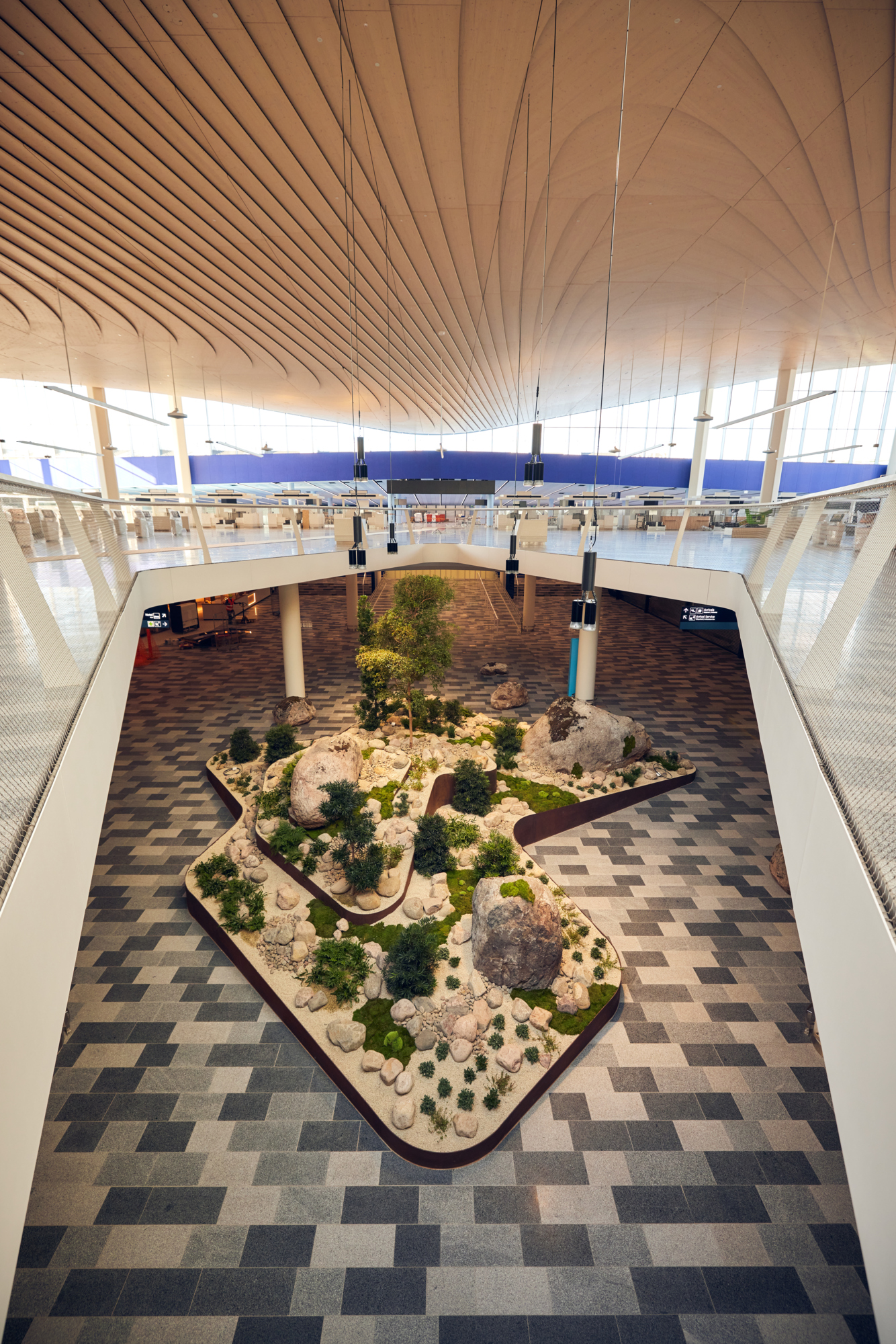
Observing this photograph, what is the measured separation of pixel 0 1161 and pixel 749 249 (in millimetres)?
13697

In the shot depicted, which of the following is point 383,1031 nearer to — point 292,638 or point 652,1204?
point 652,1204

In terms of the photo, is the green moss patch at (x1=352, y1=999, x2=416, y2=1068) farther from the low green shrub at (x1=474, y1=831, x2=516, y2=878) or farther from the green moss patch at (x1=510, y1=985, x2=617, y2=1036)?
the low green shrub at (x1=474, y1=831, x2=516, y2=878)

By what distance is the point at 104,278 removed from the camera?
10.8 m

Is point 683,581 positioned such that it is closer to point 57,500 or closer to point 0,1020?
point 57,500

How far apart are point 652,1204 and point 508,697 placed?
432 inches

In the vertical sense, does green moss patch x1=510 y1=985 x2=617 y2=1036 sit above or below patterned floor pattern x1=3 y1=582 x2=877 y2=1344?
above

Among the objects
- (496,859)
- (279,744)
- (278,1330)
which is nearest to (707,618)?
(496,859)

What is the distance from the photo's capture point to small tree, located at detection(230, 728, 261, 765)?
11492 mm

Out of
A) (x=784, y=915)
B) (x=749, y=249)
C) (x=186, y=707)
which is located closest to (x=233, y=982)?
(x=784, y=915)

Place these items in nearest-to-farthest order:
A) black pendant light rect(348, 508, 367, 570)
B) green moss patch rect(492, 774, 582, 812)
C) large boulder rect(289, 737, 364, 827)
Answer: black pendant light rect(348, 508, 367, 570) → large boulder rect(289, 737, 364, 827) → green moss patch rect(492, 774, 582, 812)

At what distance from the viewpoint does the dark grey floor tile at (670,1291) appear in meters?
4.24

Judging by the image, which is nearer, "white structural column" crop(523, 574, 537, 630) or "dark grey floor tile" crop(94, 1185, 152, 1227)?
"dark grey floor tile" crop(94, 1185, 152, 1227)

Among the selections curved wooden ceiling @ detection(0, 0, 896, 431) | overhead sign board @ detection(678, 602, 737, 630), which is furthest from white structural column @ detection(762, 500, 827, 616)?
curved wooden ceiling @ detection(0, 0, 896, 431)

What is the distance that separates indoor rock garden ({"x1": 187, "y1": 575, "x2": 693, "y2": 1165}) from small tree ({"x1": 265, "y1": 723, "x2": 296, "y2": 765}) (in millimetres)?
42
